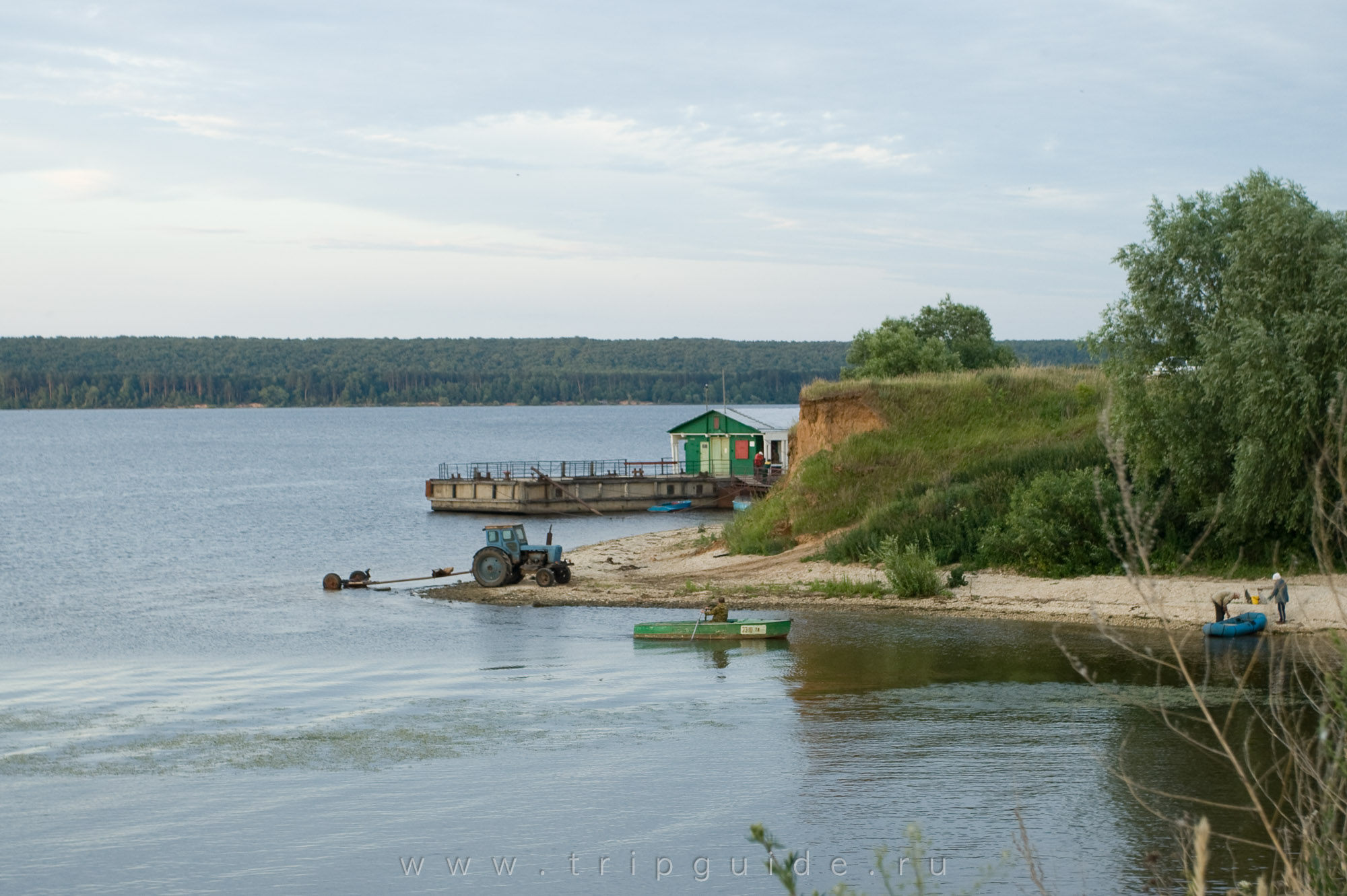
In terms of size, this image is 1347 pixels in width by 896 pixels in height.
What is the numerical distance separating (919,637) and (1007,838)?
15388 mm

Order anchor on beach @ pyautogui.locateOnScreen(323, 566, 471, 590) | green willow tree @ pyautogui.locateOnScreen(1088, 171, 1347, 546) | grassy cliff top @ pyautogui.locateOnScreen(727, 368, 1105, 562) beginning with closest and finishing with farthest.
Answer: green willow tree @ pyautogui.locateOnScreen(1088, 171, 1347, 546)
grassy cliff top @ pyautogui.locateOnScreen(727, 368, 1105, 562)
anchor on beach @ pyautogui.locateOnScreen(323, 566, 471, 590)

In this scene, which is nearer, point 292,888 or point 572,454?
point 292,888

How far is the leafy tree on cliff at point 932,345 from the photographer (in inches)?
2534

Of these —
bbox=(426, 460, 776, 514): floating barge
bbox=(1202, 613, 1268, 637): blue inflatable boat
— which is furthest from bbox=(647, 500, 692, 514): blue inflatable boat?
bbox=(1202, 613, 1268, 637): blue inflatable boat

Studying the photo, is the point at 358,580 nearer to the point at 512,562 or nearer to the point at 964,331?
the point at 512,562

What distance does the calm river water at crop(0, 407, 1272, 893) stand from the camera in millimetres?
17359

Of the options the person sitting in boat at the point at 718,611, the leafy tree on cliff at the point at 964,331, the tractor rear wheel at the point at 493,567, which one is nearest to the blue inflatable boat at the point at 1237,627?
the person sitting in boat at the point at 718,611

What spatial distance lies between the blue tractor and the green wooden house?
35.1 metres

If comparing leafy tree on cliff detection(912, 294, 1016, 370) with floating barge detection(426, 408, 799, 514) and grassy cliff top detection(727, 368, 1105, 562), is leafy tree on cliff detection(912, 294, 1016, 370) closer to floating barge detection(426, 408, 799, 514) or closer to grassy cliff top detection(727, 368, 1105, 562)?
floating barge detection(426, 408, 799, 514)

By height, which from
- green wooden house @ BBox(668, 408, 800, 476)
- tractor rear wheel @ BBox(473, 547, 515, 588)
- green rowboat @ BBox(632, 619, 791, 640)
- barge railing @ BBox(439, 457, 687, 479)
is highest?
green wooden house @ BBox(668, 408, 800, 476)

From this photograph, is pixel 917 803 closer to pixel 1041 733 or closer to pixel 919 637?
pixel 1041 733

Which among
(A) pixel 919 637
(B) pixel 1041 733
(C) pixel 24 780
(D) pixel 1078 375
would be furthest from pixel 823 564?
(C) pixel 24 780

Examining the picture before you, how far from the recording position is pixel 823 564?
42.3 m

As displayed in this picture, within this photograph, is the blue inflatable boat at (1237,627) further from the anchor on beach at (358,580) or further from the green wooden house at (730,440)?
the green wooden house at (730,440)
